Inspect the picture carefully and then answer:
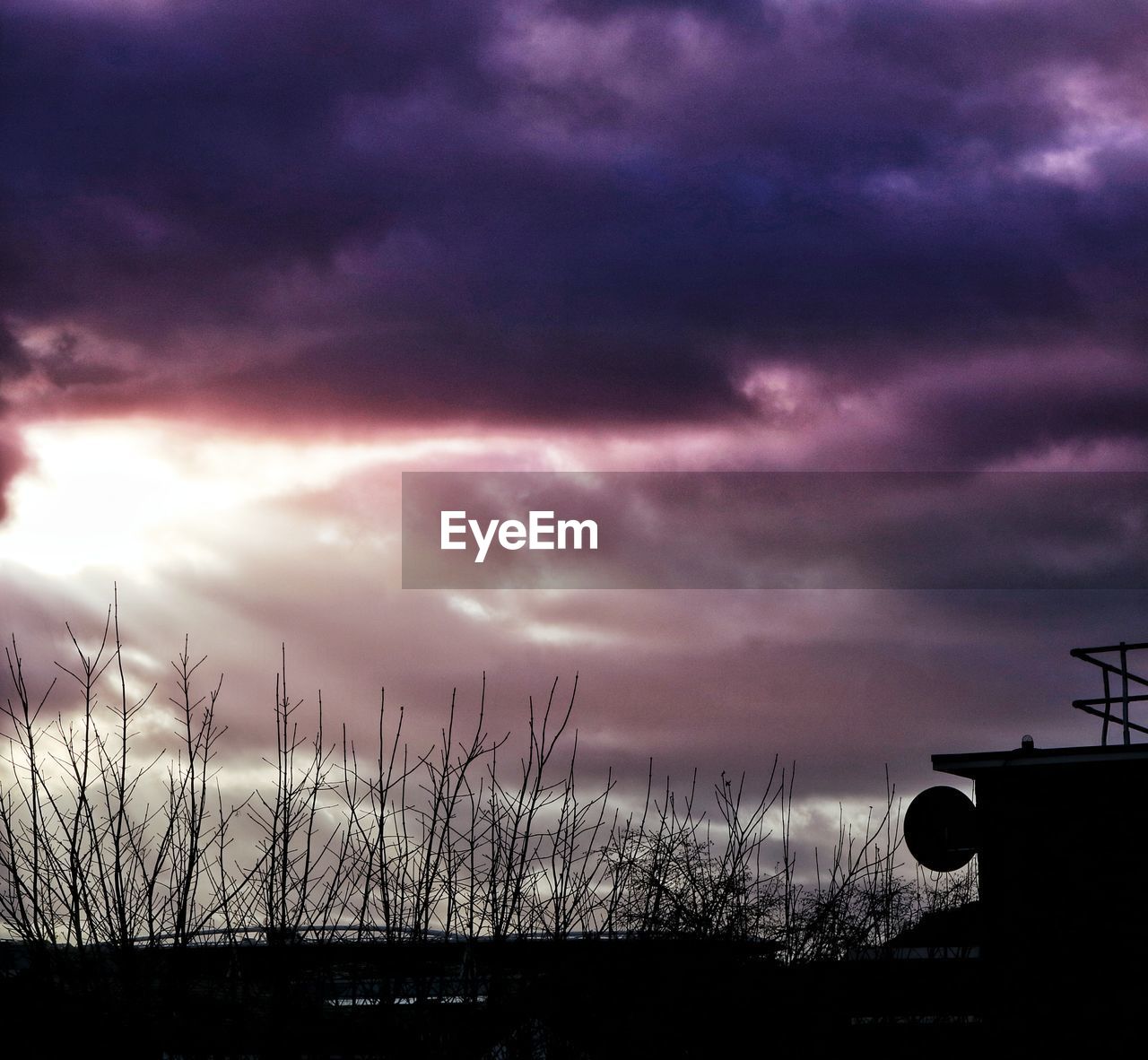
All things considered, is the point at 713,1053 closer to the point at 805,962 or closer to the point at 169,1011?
the point at 805,962

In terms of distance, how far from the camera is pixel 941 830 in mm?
17312

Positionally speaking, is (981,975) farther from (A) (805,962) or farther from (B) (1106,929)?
(A) (805,962)

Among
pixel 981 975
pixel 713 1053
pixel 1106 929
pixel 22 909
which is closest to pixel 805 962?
pixel 713 1053

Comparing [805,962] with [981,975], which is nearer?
[805,962]

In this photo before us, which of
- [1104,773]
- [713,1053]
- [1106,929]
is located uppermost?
[1104,773]

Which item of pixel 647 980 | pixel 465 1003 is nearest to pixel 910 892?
pixel 647 980

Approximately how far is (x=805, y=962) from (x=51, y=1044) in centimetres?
739

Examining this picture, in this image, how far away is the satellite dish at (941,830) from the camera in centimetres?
1719

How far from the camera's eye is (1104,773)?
17125 mm

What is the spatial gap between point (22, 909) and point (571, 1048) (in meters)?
4.88

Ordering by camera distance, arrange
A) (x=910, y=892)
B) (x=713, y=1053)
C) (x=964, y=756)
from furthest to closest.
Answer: (x=964, y=756), (x=910, y=892), (x=713, y=1053)

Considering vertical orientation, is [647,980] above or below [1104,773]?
below

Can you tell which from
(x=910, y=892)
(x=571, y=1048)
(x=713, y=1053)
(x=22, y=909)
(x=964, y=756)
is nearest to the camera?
(x=22, y=909)

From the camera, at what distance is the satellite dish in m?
17.2
